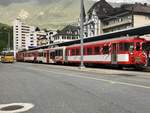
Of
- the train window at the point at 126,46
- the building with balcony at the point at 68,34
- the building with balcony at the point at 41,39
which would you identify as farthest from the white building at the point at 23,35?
the train window at the point at 126,46

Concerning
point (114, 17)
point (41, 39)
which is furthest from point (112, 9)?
point (41, 39)

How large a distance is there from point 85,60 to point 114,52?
8.52 m

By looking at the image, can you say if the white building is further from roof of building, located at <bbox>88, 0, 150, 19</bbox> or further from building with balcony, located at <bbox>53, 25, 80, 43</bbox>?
roof of building, located at <bbox>88, 0, 150, 19</bbox>

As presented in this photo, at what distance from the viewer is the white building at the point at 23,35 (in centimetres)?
17238

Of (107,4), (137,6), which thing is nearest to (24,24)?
(107,4)

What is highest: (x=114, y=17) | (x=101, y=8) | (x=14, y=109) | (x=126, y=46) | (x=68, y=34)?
(x=101, y=8)

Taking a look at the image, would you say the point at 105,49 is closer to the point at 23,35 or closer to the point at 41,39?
the point at 41,39

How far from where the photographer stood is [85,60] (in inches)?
1603

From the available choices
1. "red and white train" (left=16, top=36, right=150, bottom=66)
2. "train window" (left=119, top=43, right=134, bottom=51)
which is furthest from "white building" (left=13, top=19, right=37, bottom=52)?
"train window" (left=119, top=43, right=134, bottom=51)

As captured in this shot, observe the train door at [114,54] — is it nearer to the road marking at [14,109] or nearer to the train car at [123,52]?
the train car at [123,52]

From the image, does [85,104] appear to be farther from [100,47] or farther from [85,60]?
[85,60]

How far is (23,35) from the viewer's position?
596 ft

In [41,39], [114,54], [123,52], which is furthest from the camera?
[41,39]

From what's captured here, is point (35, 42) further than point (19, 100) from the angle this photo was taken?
Yes
